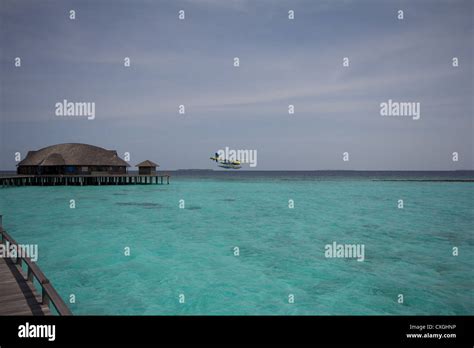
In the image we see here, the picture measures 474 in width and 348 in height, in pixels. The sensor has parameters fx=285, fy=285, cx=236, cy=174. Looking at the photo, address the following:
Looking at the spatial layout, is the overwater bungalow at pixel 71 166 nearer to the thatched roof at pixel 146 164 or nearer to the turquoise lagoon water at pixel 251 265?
the thatched roof at pixel 146 164

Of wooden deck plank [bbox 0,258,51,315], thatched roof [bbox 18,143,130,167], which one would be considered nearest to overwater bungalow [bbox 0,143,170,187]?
thatched roof [bbox 18,143,130,167]

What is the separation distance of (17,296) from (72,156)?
176 ft

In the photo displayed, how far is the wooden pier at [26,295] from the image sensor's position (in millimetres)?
4594

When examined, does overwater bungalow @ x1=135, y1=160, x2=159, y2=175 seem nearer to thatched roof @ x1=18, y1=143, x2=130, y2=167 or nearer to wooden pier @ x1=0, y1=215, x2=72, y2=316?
thatched roof @ x1=18, y1=143, x2=130, y2=167

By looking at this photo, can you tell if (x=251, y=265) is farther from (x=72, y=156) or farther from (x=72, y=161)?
(x=72, y=156)

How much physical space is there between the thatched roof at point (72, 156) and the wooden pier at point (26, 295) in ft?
165

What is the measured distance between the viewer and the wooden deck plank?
16.7ft

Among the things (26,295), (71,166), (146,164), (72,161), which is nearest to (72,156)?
(72,161)

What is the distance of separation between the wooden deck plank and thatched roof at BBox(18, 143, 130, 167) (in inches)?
1979

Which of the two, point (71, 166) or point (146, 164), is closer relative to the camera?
point (71, 166)

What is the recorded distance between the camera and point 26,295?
570cm
